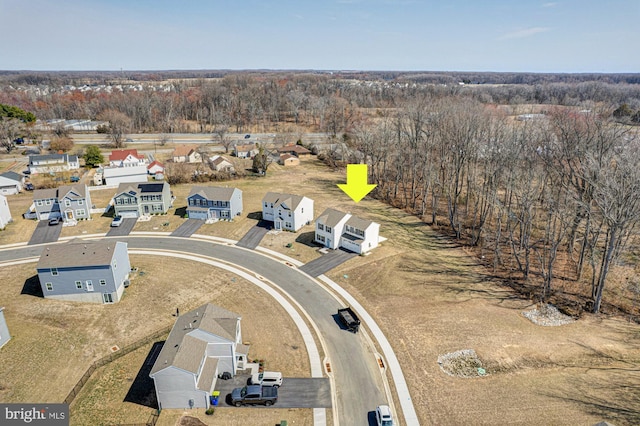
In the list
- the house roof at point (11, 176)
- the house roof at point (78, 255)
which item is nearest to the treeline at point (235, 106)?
the house roof at point (11, 176)

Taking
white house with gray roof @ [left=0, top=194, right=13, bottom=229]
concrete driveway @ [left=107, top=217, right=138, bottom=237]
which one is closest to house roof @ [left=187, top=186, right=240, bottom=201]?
concrete driveway @ [left=107, top=217, right=138, bottom=237]

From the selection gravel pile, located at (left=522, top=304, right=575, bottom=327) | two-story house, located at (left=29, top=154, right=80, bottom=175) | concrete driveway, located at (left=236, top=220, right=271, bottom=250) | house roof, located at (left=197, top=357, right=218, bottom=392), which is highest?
two-story house, located at (left=29, top=154, right=80, bottom=175)

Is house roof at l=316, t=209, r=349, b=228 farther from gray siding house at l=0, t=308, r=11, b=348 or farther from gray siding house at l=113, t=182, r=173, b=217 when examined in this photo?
gray siding house at l=0, t=308, r=11, b=348

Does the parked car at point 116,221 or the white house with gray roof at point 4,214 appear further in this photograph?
the parked car at point 116,221

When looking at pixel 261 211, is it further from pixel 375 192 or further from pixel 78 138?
pixel 78 138

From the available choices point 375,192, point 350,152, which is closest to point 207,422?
point 375,192

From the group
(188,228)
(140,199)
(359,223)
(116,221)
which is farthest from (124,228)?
(359,223)

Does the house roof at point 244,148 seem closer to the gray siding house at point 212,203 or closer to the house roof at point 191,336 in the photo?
the gray siding house at point 212,203
